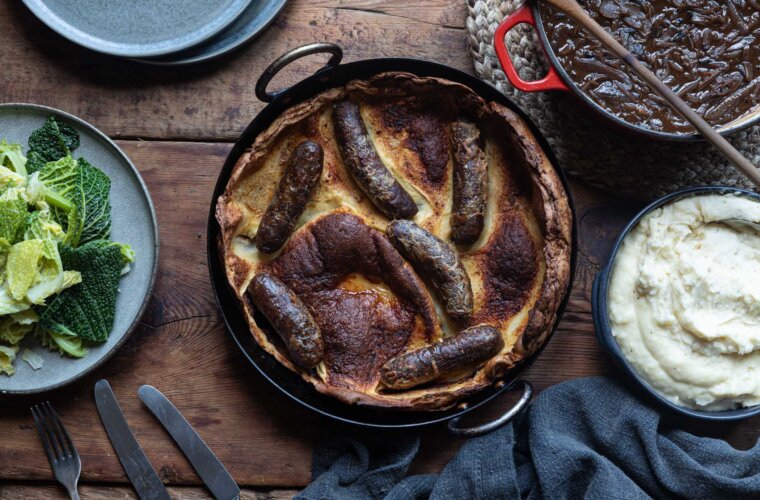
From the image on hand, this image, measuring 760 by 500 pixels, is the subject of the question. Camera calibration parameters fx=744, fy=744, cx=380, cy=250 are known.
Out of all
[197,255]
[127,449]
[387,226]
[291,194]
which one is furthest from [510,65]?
[127,449]

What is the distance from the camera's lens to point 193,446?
292 cm

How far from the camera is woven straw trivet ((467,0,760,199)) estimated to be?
2.84 meters

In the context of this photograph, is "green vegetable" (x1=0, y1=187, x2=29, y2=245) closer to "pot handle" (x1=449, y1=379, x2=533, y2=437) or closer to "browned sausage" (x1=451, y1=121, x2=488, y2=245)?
"browned sausage" (x1=451, y1=121, x2=488, y2=245)

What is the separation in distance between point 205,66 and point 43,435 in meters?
1.60

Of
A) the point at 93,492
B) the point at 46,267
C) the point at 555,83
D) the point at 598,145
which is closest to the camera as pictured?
the point at 555,83

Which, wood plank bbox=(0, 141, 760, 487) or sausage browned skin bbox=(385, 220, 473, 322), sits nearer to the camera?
sausage browned skin bbox=(385, 220, 473, 322)

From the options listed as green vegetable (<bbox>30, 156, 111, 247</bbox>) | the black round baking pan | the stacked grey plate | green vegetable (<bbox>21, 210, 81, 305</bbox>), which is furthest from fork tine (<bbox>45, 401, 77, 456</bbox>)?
the stacked grey plate

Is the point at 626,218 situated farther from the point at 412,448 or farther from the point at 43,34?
the point at 43,34

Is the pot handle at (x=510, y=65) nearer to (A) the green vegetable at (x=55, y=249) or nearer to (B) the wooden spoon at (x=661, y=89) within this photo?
(B) the wooden spoon at (x=661, y=89)

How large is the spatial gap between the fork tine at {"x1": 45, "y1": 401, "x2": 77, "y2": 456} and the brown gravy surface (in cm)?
235

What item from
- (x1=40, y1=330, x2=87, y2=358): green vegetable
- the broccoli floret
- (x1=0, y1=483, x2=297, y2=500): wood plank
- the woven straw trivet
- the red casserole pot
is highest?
the red casserole pot

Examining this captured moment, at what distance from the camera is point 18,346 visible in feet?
9.36

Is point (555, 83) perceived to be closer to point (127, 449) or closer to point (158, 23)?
point (158, 23)

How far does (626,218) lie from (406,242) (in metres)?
0.96
